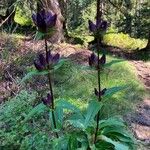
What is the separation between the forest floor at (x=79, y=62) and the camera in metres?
5.87

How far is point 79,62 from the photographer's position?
26.6 feet

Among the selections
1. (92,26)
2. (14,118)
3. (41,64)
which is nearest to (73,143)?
(41,64)

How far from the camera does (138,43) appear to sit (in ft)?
53.5

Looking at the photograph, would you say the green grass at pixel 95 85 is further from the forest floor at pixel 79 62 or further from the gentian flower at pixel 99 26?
the gentian flower at pixel 99 26

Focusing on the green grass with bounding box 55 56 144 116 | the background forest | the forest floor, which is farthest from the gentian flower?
the green grass with bounding box 55 56 144 116

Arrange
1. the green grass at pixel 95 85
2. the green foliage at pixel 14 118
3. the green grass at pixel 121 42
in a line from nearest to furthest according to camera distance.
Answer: the green foliage at pixel 14 118 < the green grass at pixel 95 85 < the green grass at pixel 121 42

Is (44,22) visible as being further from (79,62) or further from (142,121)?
(79,62)

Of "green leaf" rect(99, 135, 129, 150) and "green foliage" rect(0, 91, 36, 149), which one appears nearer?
"green leaf" rect(99, 135, 129, 150)

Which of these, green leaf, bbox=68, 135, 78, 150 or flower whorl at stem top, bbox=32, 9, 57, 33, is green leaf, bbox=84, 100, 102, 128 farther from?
flower whorl at stem top, bbox=32, 9, 57, 33

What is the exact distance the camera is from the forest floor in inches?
231

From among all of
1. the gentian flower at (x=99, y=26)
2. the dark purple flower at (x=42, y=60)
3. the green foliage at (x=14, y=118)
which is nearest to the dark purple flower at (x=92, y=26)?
the gentian flower at (x=99, y=26)

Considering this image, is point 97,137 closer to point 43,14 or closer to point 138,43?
point 43,14

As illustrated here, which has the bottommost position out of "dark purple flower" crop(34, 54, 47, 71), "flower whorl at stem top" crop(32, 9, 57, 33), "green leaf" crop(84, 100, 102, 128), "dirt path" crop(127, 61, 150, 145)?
"dirt path" crop(127, 61, 150, 145)

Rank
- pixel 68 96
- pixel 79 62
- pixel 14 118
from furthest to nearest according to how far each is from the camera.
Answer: pixel 79 62 → pixel 68 96 → pixel 14 118
